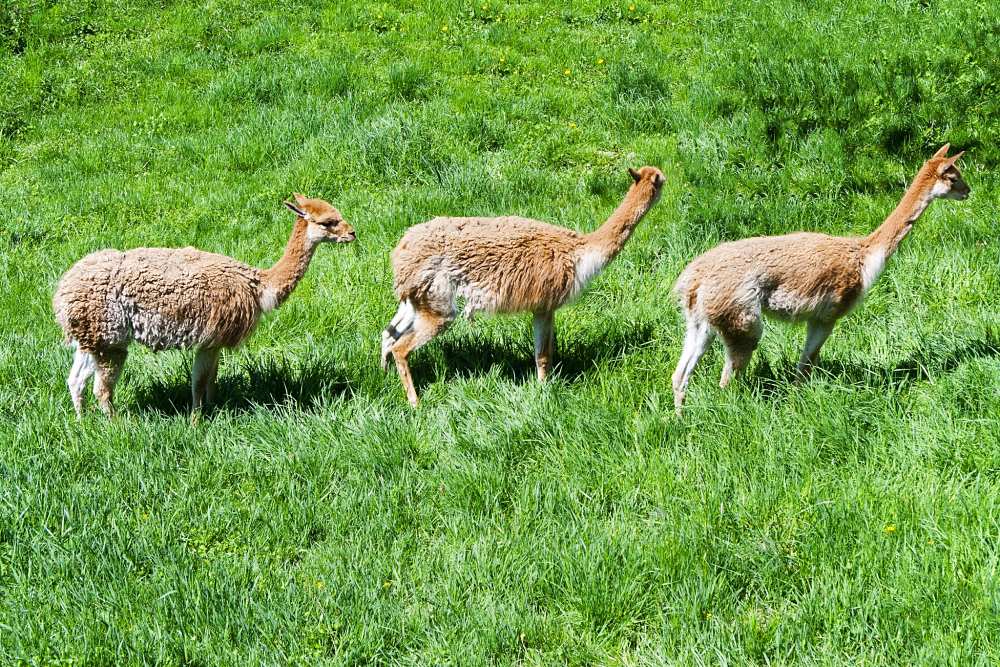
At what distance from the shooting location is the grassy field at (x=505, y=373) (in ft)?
12.5

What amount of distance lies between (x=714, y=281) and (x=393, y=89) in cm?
619

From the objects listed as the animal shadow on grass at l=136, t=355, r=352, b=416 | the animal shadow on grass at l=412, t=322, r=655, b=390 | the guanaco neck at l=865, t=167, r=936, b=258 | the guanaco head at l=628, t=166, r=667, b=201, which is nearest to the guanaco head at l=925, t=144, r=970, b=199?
the guanaco neck at l=865, t=167, r=936, b=258

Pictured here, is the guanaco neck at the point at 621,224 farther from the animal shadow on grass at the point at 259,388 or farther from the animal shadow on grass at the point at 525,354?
the animal shadow on grass at the point at 259,388

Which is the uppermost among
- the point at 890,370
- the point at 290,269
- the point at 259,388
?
the point at 290,269

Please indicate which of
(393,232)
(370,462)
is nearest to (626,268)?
(393,232)

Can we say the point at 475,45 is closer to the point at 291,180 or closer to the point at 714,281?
the point at 291,180

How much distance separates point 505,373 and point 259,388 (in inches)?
61.5

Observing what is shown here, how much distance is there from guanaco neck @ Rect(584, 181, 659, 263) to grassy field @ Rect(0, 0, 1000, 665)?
65 cm

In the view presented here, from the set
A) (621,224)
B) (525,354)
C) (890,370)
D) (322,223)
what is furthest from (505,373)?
(890,370)

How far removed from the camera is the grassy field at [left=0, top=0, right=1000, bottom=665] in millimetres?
3795

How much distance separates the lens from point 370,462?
16.1 ft

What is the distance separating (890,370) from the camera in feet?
18.4

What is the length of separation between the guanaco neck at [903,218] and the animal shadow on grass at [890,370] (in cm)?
65

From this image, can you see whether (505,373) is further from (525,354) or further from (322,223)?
(322,223)
